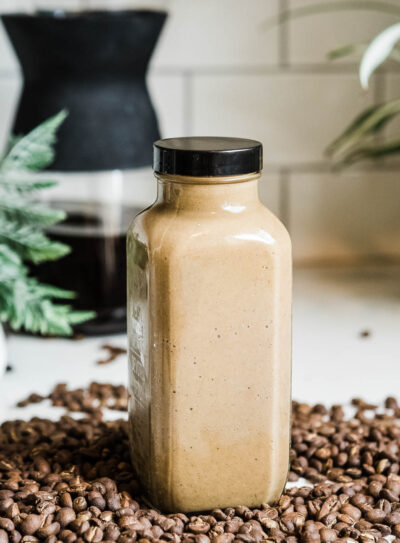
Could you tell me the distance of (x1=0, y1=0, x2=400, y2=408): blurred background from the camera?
1.28 meters

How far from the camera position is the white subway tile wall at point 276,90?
4.21ft

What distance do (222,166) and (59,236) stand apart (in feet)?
1.68

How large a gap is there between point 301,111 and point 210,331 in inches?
30.2

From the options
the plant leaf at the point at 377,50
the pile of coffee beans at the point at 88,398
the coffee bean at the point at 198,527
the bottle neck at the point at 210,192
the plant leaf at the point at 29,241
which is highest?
the plant leaf at the point at 377,50

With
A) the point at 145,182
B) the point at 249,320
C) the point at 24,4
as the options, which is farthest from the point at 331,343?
the point at 24,4

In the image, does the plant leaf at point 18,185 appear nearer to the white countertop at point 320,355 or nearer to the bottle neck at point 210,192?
the white countertop at point 320,355

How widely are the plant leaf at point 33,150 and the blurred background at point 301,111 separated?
8.8 inches

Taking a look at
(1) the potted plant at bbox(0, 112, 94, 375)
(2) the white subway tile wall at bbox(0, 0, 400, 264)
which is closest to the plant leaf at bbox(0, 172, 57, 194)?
(1) the potted plant at bbox(0, 112, 94, 375)

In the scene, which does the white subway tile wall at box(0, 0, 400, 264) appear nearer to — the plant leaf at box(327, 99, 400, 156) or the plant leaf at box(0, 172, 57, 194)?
the plant leaf at box(327, 99, 400, 156)

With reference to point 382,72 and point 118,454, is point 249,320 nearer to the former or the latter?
point 118,454

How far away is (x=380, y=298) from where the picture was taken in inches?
49.0

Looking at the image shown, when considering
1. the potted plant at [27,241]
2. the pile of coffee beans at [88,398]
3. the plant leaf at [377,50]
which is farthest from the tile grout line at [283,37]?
the pile of coffee beans at [88,398]

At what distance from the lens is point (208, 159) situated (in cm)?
62

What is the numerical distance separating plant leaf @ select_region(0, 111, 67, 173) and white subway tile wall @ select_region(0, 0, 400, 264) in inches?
13.2
